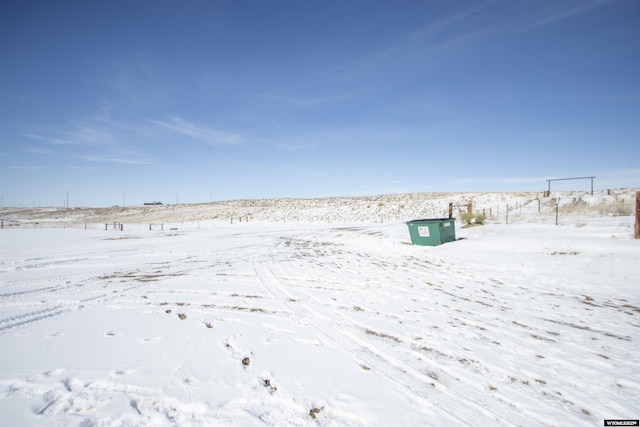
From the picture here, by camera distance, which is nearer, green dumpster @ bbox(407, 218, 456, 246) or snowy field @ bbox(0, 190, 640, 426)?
snowy field @ bbox(0, 190, 640, 426)

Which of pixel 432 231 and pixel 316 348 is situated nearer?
pixel 316 348

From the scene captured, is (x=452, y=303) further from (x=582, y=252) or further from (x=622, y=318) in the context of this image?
(x=582, y=252)

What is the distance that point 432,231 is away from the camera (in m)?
14.4

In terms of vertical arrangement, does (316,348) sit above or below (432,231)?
below

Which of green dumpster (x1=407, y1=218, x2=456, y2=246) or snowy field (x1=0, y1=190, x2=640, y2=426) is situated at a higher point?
green dumpster (x1=407, y1=218, x2=456, y2=246)

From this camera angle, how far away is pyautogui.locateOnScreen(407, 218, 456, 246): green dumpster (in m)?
14.3

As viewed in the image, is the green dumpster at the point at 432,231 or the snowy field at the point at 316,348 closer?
the snowy field at the point at 316,348

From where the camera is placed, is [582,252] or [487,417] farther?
[582,252]

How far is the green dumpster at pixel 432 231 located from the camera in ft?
46.9

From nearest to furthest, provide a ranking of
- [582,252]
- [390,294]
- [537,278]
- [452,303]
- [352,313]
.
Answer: [352,313]
[452,303]
[390,294]
[537,278]
[582,252]

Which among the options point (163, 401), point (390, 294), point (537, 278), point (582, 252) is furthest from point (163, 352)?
point (582, 252)

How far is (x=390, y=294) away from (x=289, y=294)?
2.15 metres

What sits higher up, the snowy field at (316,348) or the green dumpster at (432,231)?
the green dumpster at (432,231)

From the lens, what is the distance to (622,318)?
17.6ft
